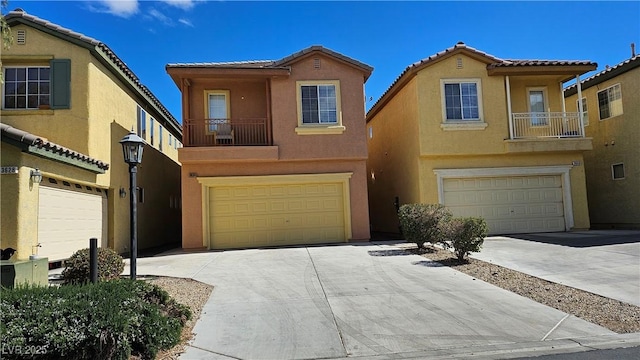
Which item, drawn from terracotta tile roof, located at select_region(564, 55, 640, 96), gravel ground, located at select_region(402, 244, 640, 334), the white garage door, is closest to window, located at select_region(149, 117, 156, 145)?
the white garage door

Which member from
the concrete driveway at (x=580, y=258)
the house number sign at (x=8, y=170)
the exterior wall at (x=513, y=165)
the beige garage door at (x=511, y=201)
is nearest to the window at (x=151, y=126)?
→ the house number sign at (x=8, y=170)

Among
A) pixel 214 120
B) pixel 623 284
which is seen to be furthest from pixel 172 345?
pixel 214 120

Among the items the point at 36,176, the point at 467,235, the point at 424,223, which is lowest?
the point at 467,235

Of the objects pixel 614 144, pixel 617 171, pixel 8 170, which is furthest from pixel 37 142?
pixel 617 171

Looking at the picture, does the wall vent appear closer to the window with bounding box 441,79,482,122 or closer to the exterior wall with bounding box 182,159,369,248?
the exterior wall with bounding box 182,159,369,248

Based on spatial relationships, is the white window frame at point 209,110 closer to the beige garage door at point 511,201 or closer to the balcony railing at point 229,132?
the balcony railing at point 229,132

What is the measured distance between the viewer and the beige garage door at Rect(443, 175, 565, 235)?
16.1 m

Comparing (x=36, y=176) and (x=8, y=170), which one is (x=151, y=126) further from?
(x=8, y=170)

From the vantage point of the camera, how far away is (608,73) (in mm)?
18016

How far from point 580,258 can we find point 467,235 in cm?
287

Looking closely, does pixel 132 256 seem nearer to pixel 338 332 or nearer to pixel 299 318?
pixel 299 318

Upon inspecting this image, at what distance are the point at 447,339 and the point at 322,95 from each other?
11.4m

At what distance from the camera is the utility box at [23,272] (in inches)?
240

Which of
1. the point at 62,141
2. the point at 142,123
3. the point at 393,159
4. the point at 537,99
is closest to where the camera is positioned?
the point at 62,141
